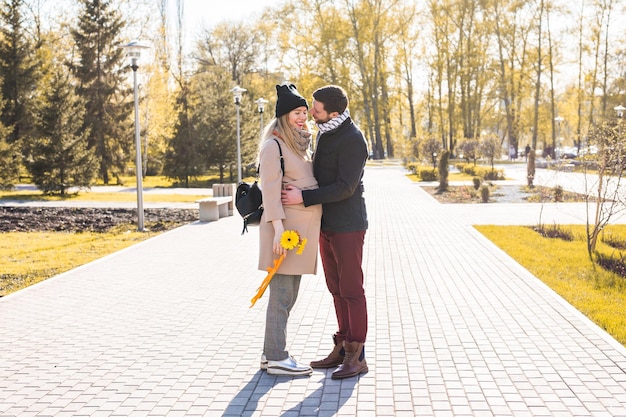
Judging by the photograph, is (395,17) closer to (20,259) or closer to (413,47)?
(413,47)

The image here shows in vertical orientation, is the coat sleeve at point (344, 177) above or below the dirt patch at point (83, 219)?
above

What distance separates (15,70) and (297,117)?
90.1ft

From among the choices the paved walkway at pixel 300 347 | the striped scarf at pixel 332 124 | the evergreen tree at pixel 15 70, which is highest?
the evergreen tree at pixel 15 70

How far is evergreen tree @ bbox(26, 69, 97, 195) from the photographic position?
2305cm

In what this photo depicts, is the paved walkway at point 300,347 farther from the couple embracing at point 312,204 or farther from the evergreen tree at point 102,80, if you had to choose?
the evergreen tree at point 102,80

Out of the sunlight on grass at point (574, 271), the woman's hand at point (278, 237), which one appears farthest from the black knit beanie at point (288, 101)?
the sunlight on grass at point (574, 271)

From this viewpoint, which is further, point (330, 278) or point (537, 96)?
point (537, 96)

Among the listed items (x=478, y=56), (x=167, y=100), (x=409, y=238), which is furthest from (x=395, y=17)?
(x=409, y=238)

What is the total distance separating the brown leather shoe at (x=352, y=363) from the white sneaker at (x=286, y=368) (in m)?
0.21

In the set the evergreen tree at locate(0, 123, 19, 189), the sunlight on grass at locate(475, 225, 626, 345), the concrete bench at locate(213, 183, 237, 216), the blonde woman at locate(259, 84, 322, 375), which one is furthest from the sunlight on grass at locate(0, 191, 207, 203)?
the blonde woman at locate(259, 84, 322, 375)

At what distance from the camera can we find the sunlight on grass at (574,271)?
664 centimetres

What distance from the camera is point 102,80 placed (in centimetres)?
3117

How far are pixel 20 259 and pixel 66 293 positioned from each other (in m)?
3.12

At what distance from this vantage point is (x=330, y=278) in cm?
506
